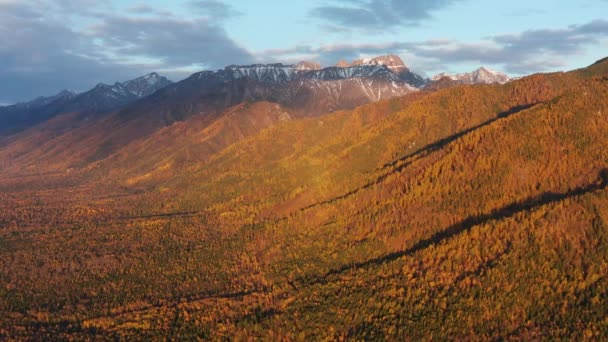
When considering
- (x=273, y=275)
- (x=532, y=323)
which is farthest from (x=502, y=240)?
(x=273, y=275)

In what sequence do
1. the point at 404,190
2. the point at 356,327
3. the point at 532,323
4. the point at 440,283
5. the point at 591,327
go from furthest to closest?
the point at 404,190, the point at 440,283, the point at 356,327, the point at 532,323, the point at 591,327

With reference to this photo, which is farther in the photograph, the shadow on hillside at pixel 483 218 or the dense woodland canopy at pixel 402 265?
the shadow on hillside at pixel 483 218

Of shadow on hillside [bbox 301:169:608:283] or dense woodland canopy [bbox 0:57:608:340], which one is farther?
shadow on hillside [bbox 301:169:608:283]

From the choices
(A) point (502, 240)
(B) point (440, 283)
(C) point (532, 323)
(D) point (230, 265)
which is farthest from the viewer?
(D) point (230, 265)

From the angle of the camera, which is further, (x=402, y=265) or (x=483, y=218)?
(x=483, y=218)

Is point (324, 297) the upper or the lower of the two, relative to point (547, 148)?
lower

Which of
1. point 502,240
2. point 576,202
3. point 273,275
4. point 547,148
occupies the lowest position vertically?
point 273,275

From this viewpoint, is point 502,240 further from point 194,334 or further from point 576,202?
point 194,334

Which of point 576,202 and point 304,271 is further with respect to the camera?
point 304,271
